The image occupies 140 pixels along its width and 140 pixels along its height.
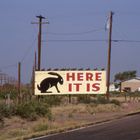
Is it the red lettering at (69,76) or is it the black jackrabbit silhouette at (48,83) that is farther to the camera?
the red lettering at (69,76)

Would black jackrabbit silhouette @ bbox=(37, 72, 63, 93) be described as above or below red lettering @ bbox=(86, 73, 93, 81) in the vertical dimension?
below

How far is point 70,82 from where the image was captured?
51.4m

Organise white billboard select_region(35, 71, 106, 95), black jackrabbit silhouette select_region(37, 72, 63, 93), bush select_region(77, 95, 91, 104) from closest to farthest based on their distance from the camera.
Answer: bush select_region(77, 95, 91, 104), black jackrabbit silhouette select_region(37, 72, 63, 93), white billboard select_region(35, 71, 106, 95)

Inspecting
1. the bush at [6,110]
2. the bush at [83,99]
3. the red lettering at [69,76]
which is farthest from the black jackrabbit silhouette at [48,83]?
the bush at [6,110]

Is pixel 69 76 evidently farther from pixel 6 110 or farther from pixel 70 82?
pixel 6 110

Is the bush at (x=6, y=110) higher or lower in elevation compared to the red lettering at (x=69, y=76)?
lower

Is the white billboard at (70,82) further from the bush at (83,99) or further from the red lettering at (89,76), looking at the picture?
the bush at (83,99)

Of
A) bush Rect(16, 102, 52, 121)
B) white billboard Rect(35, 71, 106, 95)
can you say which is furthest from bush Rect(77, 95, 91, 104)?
bush Rect(16, 102, 52, 121)

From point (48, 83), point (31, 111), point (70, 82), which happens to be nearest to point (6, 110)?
point (31, 111)

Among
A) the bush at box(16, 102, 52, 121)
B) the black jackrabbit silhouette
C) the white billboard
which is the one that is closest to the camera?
the bush at box(16, 102, 52, 121)

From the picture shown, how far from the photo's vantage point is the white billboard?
168 feet

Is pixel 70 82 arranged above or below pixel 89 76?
below

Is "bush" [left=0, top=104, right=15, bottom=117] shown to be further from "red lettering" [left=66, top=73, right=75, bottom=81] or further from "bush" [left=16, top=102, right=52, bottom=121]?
"red lettering" [left=66, top=73, right=75, bottom=81]

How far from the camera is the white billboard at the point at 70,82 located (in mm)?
51125
